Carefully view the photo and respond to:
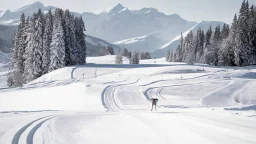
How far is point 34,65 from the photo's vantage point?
6081 cm

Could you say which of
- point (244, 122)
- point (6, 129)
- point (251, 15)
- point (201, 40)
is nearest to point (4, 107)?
point (6, 129)

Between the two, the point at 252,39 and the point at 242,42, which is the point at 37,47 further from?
the point at 252,39

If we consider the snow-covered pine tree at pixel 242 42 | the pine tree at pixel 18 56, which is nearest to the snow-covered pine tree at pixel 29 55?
the pine tree at pixel 18 56

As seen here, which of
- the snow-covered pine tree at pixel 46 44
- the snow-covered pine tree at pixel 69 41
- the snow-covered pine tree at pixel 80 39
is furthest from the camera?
the snow-covered pine tree at pixel 80 39

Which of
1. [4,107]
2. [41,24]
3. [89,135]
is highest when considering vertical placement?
[41,24]

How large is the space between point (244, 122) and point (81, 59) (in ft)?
207

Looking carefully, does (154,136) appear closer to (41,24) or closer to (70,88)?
(70,88)

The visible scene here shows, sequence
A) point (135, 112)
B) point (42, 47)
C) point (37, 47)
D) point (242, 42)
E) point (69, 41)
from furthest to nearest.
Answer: point (242, 42)
point (69, 41)
point (42, 47)
point (37, 47)
point (135, 112)

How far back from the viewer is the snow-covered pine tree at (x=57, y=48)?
199ft

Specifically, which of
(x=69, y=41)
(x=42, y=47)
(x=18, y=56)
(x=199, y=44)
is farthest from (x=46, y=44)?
(x=199, y=44)

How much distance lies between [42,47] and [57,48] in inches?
175

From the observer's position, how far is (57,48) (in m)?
60.3

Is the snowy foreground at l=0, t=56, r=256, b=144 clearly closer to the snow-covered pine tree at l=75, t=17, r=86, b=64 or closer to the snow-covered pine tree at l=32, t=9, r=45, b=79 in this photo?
the snow-covered pine tree at l=32, t=9, r=45, b=79

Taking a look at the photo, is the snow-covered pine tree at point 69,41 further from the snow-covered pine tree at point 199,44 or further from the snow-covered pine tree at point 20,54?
the snow-covered pine tree at point 199,44
